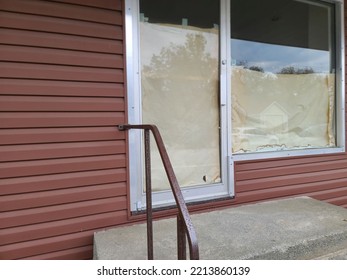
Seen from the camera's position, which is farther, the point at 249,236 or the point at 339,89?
the point at 339,89

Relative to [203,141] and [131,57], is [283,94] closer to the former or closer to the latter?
[203,141]

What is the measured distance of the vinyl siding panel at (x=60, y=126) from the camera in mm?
1758

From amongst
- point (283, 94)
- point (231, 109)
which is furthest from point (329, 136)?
point (231, 109)

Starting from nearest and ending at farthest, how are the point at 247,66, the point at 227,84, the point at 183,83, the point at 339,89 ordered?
the point at 183,83 < the point at 227,84 < the point at 247,66 < the point at 339,89

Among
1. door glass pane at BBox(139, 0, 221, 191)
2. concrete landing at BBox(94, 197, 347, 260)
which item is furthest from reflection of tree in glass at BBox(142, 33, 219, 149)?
concrete landing at BBox(94, 197, 347, 260)

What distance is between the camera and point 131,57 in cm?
205

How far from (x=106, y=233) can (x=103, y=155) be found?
0.48 metres

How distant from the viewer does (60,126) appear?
1876 millimetres

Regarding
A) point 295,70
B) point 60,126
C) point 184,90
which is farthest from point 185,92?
point 295,70

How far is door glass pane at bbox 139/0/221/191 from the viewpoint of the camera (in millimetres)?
2176

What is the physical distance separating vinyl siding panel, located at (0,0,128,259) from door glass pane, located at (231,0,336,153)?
3.30 ft

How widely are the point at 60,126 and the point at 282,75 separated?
191 centimetres

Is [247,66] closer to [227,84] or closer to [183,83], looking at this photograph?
[227,84]

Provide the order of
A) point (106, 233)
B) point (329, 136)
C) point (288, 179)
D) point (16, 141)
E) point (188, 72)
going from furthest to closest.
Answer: point (329, 136) < point (288, 179) < point (188, 72) < point (106, 233) < point (16, 141)
